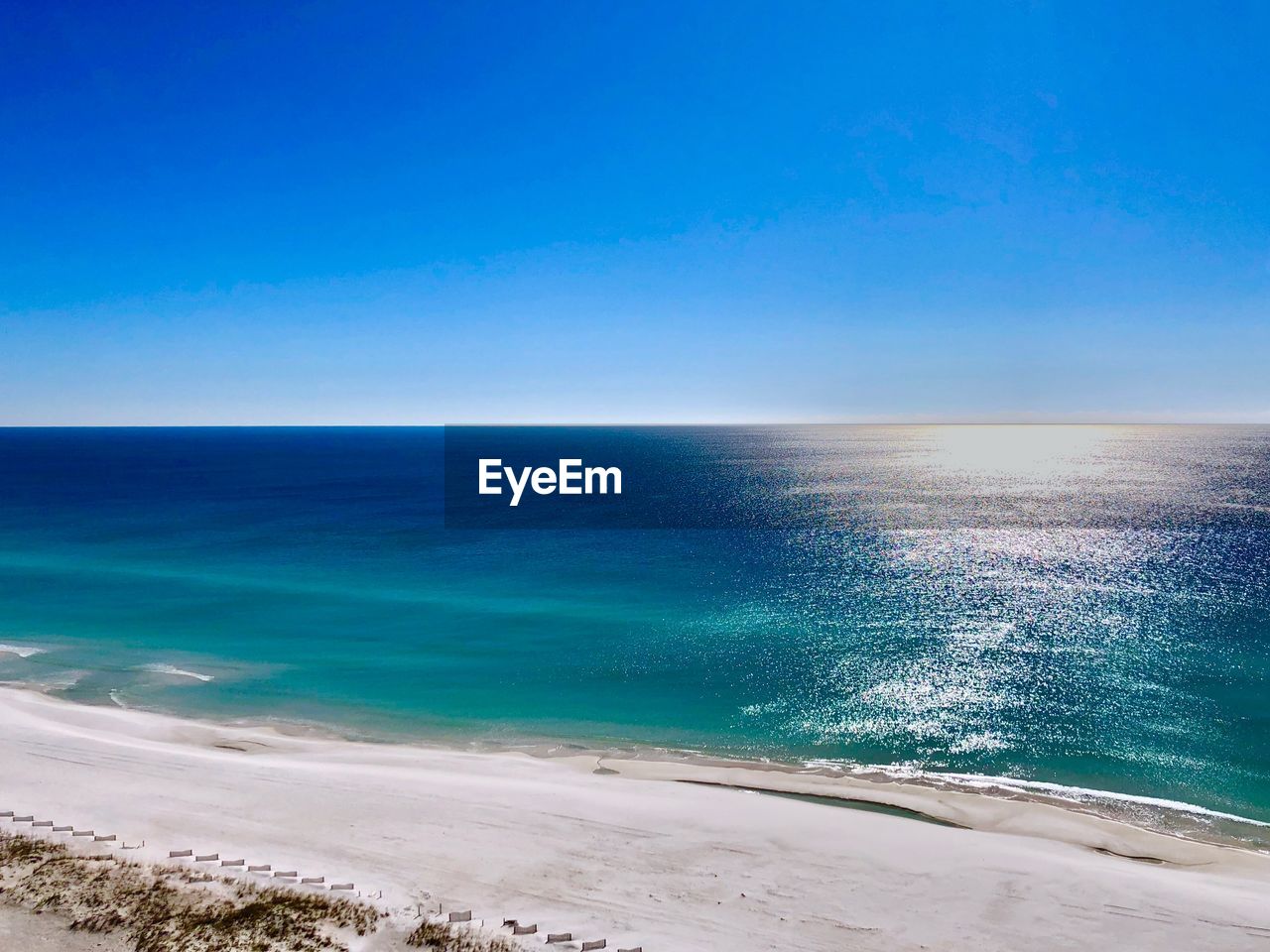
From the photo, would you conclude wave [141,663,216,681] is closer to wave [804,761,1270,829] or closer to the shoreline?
the shoreline

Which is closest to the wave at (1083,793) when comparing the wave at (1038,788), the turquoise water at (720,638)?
the wave at (1038,788)

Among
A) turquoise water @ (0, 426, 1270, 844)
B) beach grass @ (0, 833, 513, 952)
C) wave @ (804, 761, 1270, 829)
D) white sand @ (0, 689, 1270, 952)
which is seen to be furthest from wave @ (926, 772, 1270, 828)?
beach grass @ (0, 833, 513, 952)

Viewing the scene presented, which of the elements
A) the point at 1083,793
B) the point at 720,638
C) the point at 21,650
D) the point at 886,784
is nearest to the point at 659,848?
the point at 886,784

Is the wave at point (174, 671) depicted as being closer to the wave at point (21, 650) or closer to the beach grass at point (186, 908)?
the wave at point (21, 650)

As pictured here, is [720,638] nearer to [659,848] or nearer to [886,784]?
[886,784]

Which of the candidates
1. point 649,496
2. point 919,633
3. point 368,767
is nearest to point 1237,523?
point 919,633

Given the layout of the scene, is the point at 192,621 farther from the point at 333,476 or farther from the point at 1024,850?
the point at 333,476
